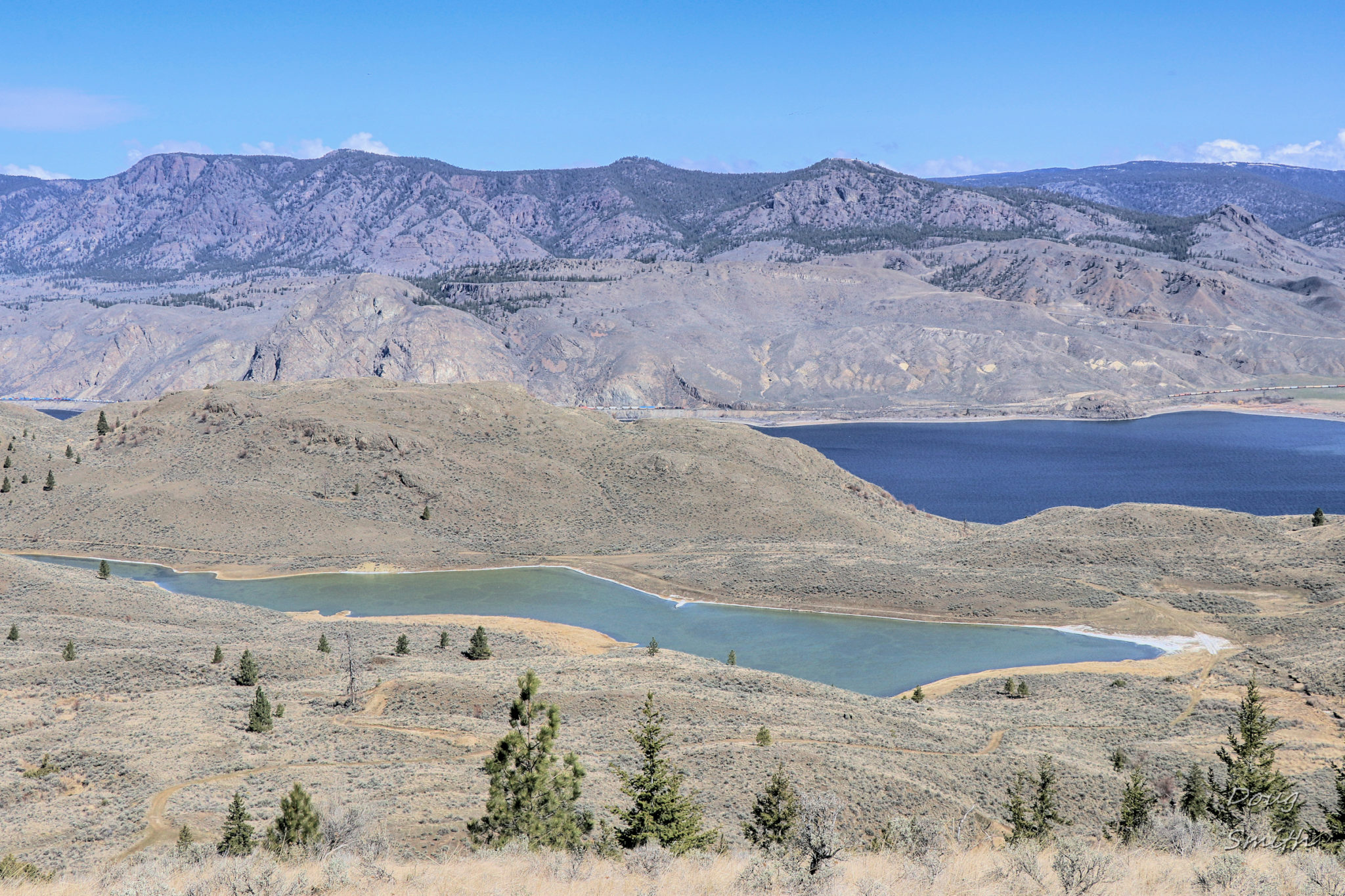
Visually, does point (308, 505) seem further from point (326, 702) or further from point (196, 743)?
point (196, 743)

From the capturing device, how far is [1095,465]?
498 feet

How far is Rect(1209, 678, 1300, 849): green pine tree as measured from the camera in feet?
97.0

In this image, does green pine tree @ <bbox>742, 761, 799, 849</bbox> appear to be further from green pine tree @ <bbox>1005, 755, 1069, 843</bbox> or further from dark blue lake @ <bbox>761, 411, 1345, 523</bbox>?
dark blue lake @ <bbox>761, 411, 1345, 523</bbox>

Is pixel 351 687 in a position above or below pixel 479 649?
above

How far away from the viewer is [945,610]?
73.0 m

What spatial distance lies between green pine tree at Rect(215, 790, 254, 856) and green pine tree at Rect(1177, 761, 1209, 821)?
25173mm

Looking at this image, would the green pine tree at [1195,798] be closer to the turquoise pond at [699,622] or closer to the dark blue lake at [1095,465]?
the turquoise pond at [699,622]

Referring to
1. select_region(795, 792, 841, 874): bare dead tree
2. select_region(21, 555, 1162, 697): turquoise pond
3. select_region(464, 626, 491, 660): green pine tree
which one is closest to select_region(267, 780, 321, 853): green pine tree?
select_region(795, 792, 841, 874): bare dead tree

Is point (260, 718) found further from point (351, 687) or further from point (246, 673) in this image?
point (246, 673)

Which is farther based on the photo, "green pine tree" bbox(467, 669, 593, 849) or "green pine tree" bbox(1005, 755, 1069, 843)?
"green pine tree" bbox(1005, 755, 1069, 843)

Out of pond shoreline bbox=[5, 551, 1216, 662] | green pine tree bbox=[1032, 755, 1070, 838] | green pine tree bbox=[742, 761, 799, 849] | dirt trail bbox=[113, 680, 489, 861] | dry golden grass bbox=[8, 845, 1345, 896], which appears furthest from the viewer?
pond shoreline bbox=[5, 551, 1216, 662]

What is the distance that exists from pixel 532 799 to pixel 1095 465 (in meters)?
140

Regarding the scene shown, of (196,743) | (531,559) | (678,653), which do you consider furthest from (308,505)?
(196,743)

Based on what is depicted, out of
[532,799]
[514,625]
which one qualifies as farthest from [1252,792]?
[514,625]
